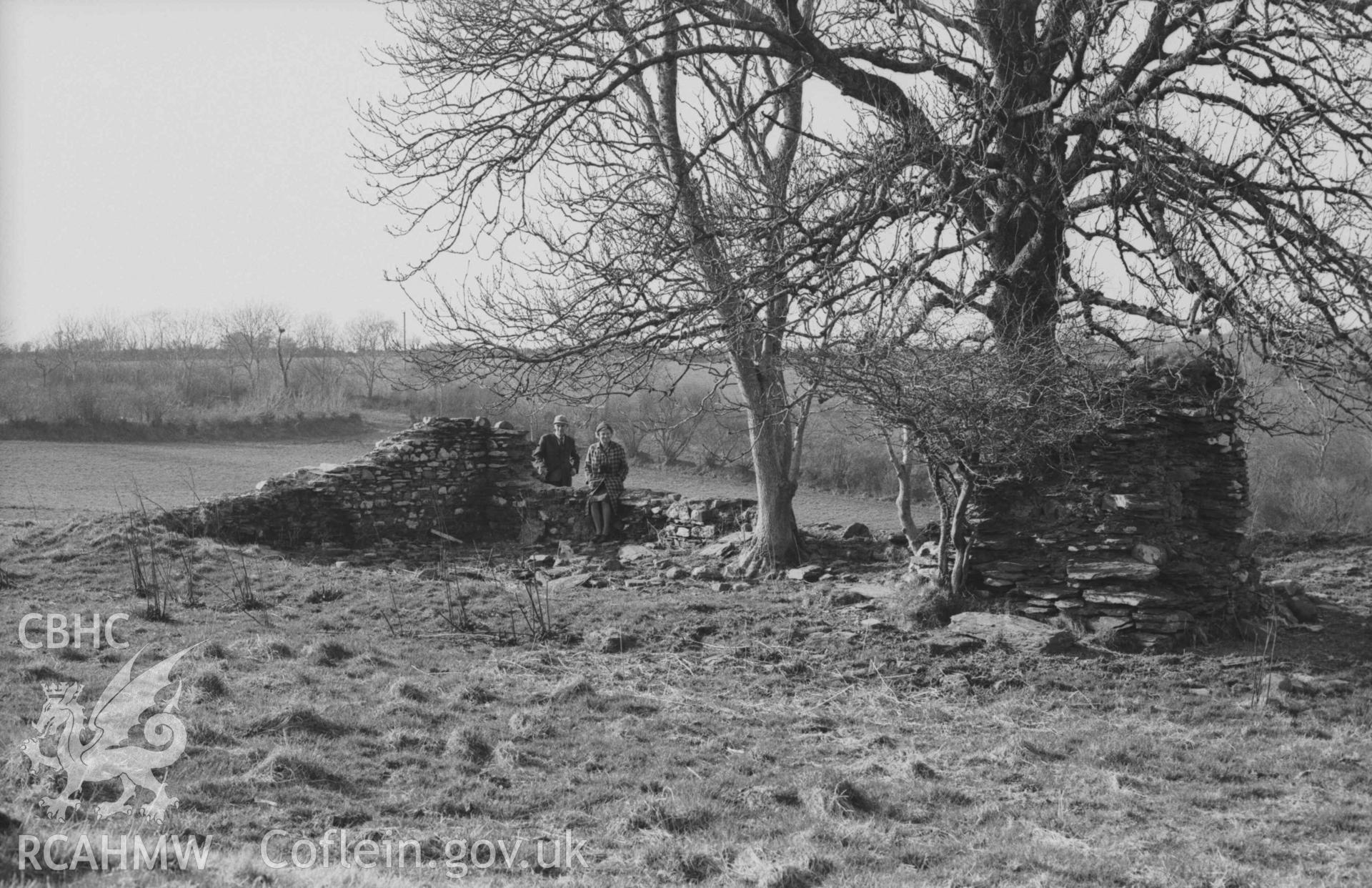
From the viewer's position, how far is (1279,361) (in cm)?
745

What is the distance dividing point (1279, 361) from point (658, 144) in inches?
208

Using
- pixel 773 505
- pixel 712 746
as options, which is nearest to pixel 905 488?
pixel 773 505

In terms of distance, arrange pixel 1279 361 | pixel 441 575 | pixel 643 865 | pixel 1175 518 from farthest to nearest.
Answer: pixel 441 575
pixel 1175 518
pixel 1279 361
pixel 643 865

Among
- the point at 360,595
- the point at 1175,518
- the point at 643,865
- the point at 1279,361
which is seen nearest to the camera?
the point at 643,865

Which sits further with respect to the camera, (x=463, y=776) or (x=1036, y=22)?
(x=1036, y=22)

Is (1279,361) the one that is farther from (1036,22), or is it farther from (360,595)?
(360,595)

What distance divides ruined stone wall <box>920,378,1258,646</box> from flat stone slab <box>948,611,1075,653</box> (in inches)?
13.7

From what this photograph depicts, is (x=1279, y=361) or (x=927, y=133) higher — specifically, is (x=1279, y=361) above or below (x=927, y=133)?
below

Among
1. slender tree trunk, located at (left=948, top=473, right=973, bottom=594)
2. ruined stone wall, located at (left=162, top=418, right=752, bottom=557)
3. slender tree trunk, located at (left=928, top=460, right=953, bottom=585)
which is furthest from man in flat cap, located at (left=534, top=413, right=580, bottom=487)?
slender tree trunk, located at (left=948, top=473, right=973, bottom=594)

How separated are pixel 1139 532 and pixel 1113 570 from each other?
458 millimetres

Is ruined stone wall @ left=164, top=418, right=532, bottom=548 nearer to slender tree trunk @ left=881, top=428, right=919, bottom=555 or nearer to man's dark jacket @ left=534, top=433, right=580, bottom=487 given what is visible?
man's dark jacket @ left=534, top=433, right=580, bottom=487

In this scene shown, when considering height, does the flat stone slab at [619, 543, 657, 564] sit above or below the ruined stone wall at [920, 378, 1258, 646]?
below

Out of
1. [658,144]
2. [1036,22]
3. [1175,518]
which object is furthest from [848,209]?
[1175,518]

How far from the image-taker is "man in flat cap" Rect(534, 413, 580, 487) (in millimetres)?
17000
